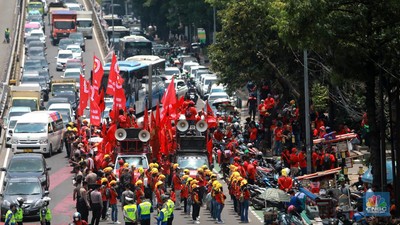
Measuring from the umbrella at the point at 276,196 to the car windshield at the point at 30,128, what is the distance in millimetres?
19136

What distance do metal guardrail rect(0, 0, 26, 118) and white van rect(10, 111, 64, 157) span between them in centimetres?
1281

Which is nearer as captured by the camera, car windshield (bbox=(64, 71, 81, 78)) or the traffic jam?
the traffic jam

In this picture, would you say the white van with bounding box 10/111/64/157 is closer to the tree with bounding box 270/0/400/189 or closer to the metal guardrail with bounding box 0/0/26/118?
the metal guardrail with bounding box 0/0/26/118

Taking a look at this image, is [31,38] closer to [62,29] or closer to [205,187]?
[62,29]

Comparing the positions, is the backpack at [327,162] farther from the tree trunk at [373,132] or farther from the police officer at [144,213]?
the police officer at [144,213]

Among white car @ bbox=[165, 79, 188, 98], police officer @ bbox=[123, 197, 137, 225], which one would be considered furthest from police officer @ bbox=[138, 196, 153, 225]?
white car @ bbox=[165, 79, 188, 98]

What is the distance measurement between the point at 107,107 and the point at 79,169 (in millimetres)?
22624

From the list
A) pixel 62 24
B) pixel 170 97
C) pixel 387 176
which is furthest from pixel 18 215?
pixel 62 24

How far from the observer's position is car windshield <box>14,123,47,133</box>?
59.3m

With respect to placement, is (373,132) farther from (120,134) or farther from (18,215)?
(120,134)

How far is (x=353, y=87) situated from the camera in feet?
165

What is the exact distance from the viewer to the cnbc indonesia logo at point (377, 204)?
127 ft

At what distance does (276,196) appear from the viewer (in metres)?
41.5

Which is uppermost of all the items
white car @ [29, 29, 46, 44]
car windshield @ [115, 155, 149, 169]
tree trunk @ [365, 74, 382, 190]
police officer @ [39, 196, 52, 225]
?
tree trunk @ [365, 74, 382, 190]
